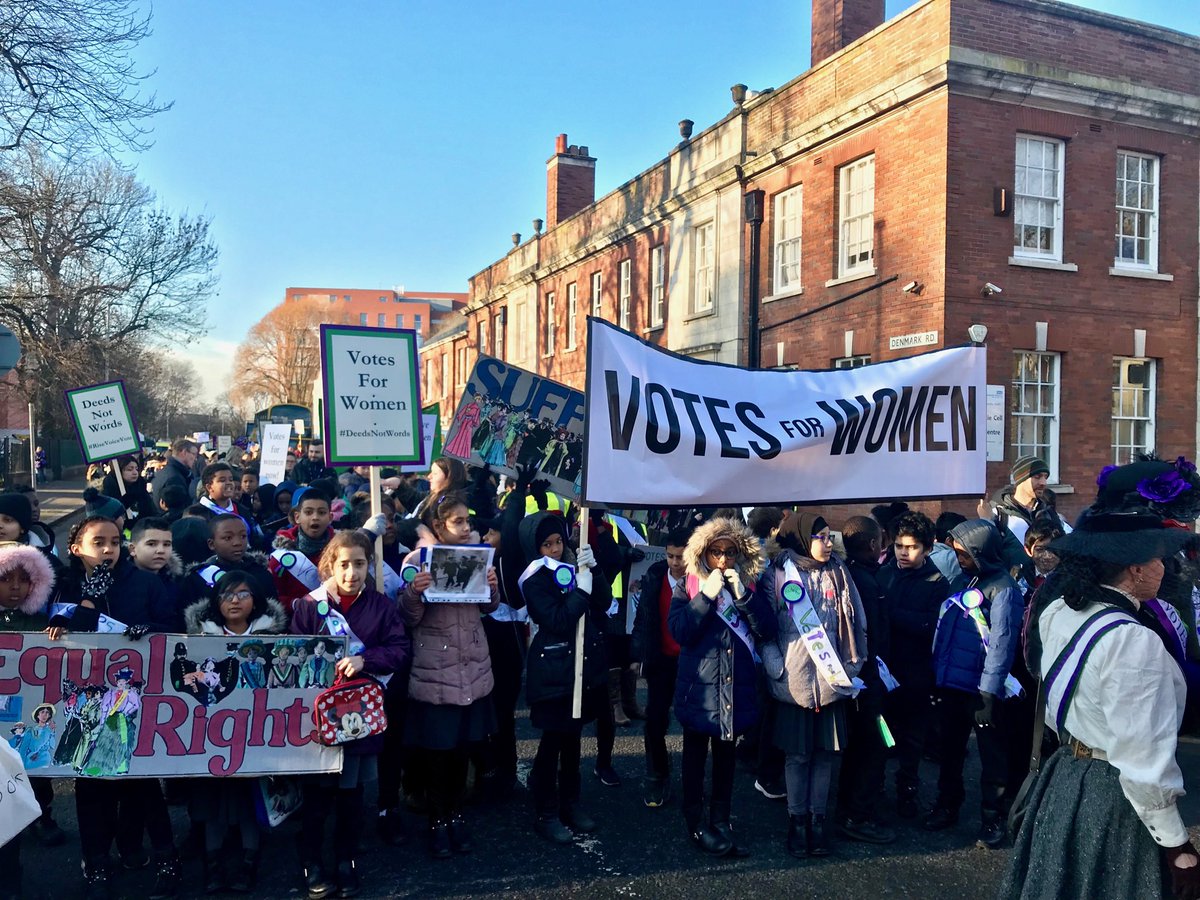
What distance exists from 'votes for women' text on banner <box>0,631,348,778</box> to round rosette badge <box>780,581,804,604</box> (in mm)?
2228

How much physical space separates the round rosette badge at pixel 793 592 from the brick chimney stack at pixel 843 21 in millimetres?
15445

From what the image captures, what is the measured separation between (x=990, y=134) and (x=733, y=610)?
12053 millimetres

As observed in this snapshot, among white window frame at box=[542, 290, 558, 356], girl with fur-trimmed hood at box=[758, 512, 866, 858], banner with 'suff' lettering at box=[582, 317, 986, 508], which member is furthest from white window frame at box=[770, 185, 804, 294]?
girl with fur-trimmed hood at box=[758, 512, 866, 858]

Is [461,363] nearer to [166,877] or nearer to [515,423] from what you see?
[515,423]

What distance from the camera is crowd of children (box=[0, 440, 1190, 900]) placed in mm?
4410

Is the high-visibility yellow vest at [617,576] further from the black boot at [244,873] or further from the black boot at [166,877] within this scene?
the black boot at [166,877]

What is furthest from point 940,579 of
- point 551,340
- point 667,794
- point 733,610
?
point 551,340

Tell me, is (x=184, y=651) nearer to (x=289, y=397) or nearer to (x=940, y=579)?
→ (x=940, y=579)

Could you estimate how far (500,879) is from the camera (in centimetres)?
445

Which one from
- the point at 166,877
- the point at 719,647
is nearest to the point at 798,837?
the point at 719,647

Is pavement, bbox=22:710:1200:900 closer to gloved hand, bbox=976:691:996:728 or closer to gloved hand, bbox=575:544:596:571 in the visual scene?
gloved hand, bbox=976:691:996:728

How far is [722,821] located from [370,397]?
307 cm

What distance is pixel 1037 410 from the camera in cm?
1463

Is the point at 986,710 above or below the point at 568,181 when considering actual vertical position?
below
